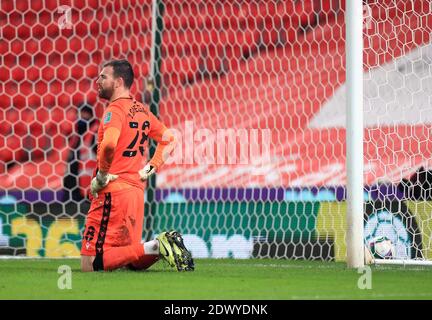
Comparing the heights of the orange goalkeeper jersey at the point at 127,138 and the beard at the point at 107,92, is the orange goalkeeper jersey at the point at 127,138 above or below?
below

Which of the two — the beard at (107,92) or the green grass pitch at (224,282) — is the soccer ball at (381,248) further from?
the beard at (107,92)

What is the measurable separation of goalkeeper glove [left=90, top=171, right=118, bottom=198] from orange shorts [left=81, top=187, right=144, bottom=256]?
0.06 metres

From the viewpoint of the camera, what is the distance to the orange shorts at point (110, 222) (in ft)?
21.7

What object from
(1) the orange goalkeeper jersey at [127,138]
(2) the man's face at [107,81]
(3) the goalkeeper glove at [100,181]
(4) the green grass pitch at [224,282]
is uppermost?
(2) the man's face at [107,81]

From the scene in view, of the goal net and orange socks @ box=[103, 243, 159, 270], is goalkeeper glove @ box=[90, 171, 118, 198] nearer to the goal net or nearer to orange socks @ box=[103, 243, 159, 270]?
orange socks @ box=[103, 243, 159, 270]

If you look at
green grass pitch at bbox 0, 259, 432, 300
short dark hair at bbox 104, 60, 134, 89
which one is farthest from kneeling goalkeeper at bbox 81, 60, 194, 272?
green grass pitch at bbox 0, 259, 432, 300

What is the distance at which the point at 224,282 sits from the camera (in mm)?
5852

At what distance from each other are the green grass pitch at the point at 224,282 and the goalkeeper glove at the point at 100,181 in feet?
1.62

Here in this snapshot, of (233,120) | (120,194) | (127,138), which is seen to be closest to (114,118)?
(127,138)

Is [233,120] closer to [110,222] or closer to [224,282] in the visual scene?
[110,222]

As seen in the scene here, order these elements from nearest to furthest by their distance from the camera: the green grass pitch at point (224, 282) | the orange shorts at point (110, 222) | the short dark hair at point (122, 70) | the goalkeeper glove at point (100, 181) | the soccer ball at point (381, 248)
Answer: the green grass pitch at point (224, 282) → the goalkeeper glove at point (100, 181) → the orange shorts at point (110, 222) → the short dark hair at point (122, 70) → the soccer ball at point (381, 248)

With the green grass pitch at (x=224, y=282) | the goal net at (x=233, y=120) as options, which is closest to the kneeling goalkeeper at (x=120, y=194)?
the green grass pitch at (x=224, y=282)

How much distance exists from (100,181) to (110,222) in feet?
0.88

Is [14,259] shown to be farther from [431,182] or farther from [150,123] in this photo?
[431,182]
